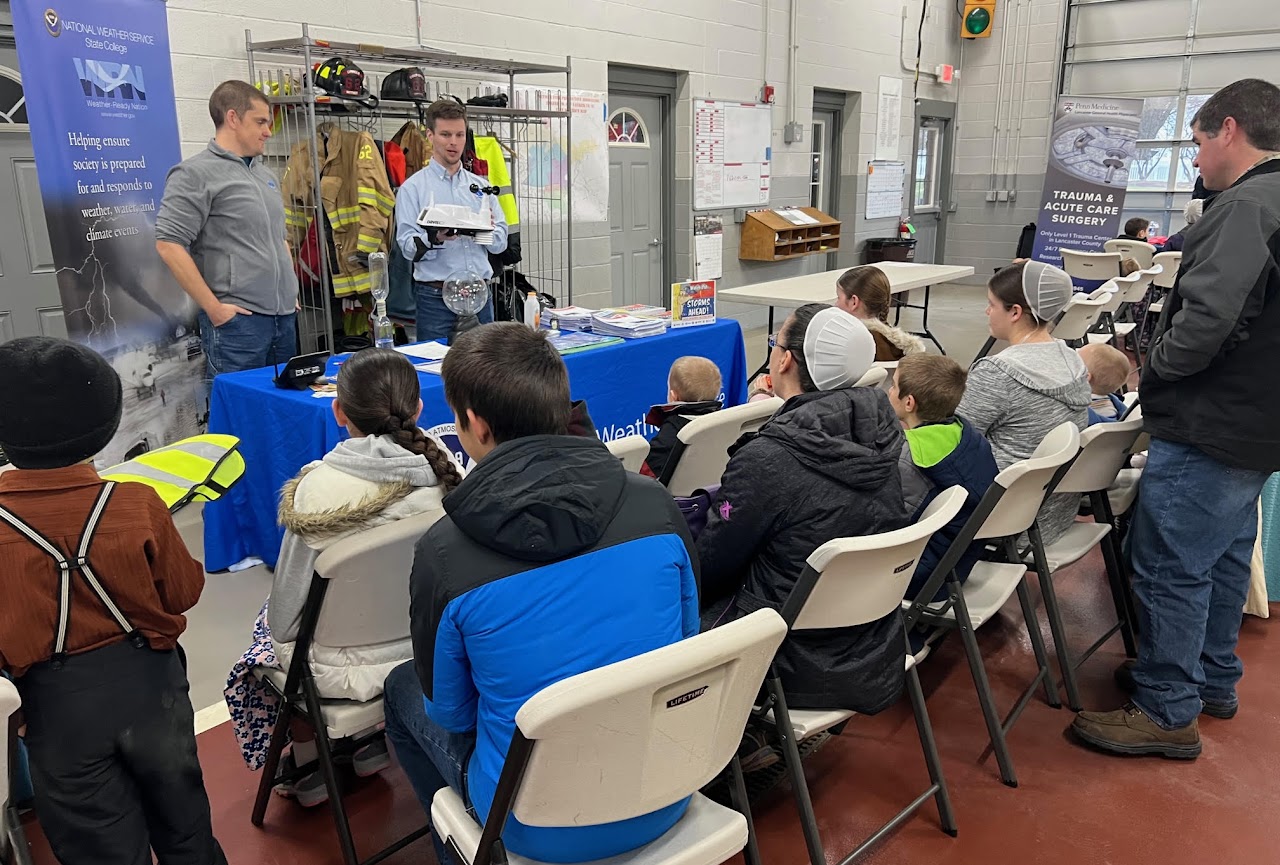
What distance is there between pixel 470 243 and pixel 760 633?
307 cm

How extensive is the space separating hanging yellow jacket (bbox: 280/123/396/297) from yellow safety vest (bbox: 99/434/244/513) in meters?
2.38

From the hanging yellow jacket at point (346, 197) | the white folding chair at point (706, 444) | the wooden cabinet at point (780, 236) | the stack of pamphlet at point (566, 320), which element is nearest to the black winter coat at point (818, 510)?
the white folding chair at point (706, 444)

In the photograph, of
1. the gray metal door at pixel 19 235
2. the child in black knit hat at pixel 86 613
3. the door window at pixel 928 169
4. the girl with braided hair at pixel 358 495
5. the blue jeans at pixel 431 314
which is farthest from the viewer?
the door window at pixel 928 169

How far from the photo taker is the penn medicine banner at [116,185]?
9.89 feet

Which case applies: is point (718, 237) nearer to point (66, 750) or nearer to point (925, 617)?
point (925, 617)

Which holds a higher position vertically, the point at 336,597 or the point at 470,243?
the point at 470,243

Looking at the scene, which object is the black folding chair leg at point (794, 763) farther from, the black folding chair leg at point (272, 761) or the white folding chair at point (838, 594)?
the black folding chair leg at point (272, 761)

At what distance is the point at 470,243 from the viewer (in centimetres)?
388

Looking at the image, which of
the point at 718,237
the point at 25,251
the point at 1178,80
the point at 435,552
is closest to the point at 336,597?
the point at 435,552

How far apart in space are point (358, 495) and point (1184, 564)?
193cm

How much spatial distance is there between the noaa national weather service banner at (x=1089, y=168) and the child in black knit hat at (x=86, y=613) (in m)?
7.99

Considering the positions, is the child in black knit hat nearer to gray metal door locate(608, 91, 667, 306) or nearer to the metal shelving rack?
the metal shelving rack

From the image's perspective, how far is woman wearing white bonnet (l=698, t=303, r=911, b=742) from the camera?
1.65 meters

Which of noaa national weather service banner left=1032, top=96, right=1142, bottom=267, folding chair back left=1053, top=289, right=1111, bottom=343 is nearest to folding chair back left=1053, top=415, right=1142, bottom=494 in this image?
folding chair back left=1053, top=289, right=1111, bottom=343
